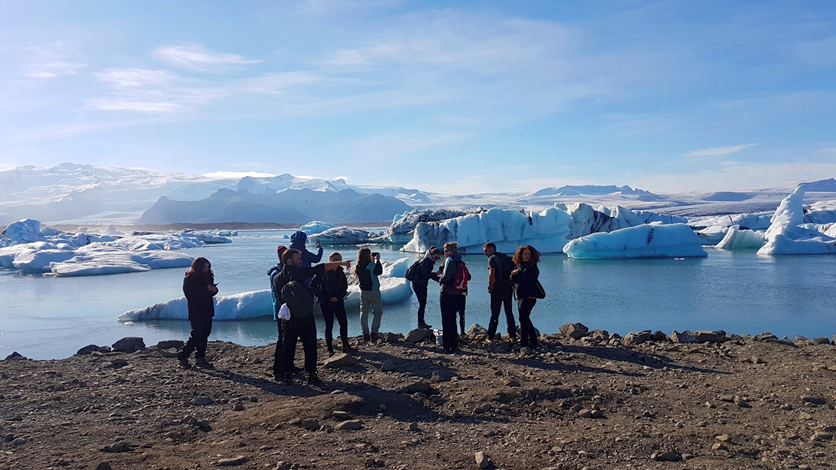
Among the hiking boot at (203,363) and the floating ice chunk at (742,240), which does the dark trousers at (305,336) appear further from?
the floating ice chunk at (742,240)

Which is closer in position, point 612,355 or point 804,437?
point 804,437

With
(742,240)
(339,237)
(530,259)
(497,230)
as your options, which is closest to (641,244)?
(497,230)

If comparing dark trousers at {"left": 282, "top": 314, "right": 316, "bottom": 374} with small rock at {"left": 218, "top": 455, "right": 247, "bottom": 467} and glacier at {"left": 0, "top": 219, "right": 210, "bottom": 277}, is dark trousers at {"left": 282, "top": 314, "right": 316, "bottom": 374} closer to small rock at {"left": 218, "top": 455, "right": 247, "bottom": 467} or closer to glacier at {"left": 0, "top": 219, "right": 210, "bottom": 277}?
small rock at {"left": 218, "top": 455, "right": 247, "bottom": 467}

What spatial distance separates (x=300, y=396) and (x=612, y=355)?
2783 millimetres

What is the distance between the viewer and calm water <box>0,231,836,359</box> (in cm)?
1013

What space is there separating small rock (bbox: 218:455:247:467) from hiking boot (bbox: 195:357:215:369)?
2281mm

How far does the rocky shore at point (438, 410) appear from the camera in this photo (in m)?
2.96

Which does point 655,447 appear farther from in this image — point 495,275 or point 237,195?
point 237,195

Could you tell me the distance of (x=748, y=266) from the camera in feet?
69.1

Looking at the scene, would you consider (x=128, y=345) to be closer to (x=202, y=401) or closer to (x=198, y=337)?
(x=198, y=337)

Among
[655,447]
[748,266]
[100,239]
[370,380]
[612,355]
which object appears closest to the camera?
[655,447]

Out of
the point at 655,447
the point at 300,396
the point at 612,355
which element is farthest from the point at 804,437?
the point at 300,396

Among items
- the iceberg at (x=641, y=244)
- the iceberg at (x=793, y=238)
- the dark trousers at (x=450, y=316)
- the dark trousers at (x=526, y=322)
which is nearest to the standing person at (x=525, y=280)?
the dark trousers at (x=526, y=322)

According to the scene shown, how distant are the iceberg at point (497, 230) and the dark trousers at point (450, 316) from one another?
76.0 feet
